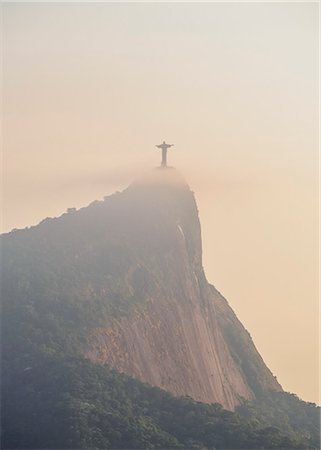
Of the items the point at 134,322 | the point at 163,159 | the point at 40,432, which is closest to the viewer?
the point at 40,432

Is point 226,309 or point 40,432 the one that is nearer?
point 40,432

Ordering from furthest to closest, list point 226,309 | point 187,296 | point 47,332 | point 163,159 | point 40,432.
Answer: point 226,309, point 163,159, point 187,296, point 47,332, point 40,432

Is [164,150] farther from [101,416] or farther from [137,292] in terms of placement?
[101,416]

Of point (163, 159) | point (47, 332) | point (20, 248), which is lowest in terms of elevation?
point (47, 332)

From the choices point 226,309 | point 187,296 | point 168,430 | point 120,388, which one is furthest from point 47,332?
point 226,309

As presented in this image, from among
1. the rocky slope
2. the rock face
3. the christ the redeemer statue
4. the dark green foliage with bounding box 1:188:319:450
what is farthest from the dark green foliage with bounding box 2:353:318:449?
the christ the redeemer statue

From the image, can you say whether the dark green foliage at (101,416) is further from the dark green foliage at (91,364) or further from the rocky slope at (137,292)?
the rocky slope at (137,292)

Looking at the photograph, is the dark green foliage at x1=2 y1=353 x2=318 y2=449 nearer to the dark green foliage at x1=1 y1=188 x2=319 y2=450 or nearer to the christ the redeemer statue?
the dark green foliage at x1=1 y1=188 x2=319 y2=450

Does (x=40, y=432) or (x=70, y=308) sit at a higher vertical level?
(x=70, y=308)

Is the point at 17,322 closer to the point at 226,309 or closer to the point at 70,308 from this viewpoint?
the point at 70,308
